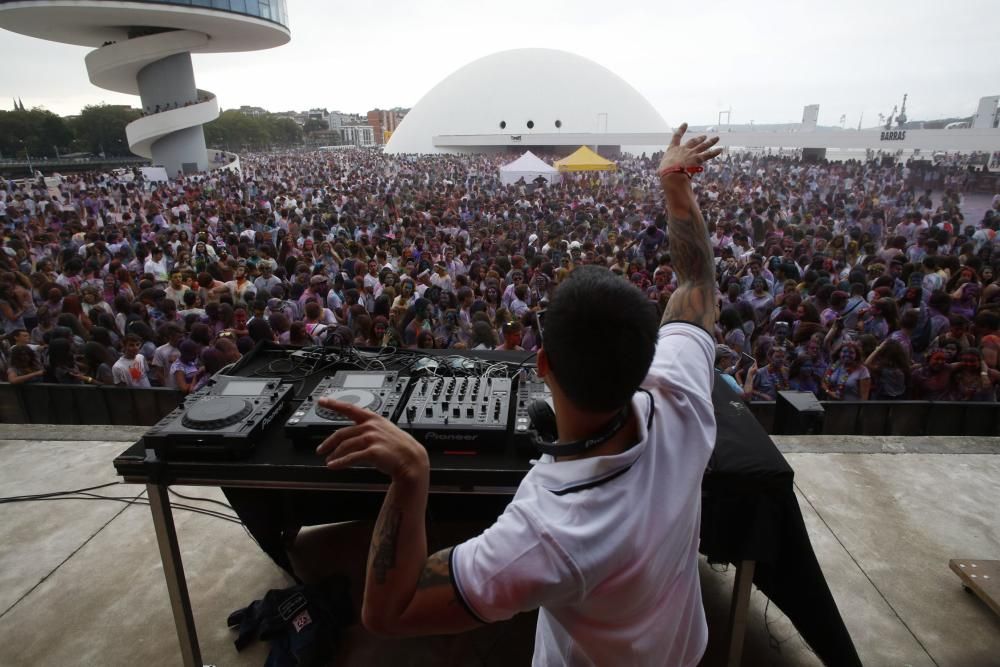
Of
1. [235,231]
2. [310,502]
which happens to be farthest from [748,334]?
[235,231]

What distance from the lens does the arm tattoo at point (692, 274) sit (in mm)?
1584

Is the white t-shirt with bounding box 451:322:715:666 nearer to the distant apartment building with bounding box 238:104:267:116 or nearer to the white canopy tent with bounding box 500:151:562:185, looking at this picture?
the white canopy tent with bounding box 500:151:562:185

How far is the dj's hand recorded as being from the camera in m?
0.93

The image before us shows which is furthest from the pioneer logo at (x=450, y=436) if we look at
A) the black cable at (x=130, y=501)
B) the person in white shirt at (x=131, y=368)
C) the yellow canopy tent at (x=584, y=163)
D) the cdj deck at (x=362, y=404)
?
the yellow canopy tent at (x=584, y=163)

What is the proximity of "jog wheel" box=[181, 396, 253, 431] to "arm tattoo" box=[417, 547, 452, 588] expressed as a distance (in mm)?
1246

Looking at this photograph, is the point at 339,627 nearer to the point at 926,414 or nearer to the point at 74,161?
the point at 926,414

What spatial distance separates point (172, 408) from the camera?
4598 mm

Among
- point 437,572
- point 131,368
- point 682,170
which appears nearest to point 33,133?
point 131,368

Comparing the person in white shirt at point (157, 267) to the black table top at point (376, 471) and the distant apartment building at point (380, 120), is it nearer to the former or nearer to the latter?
the black table top at point (376, 471)

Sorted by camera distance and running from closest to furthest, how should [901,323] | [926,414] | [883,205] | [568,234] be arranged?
[926,414] → [901,323] → [568,234] → [883,205]

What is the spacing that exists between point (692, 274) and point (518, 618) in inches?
71.5

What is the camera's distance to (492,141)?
119 feet

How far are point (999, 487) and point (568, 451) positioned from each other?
13.2ft

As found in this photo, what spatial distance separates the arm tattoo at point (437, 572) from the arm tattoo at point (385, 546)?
0.18 ft
